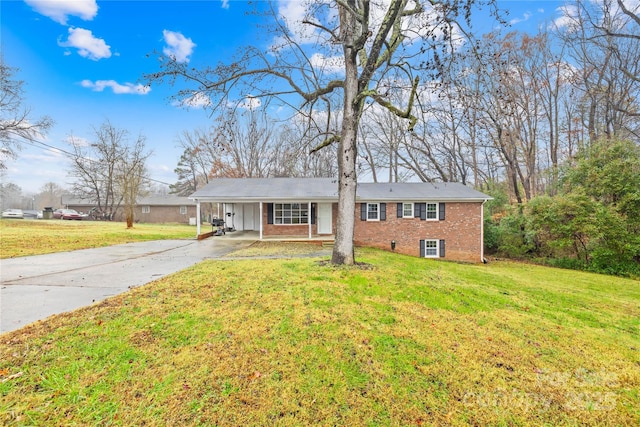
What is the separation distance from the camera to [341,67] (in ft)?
29.1

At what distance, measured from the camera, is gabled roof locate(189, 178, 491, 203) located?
1460 cm

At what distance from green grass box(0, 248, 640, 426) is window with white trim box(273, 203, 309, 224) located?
1055 cm

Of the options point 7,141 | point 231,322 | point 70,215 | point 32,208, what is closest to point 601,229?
point 231,322

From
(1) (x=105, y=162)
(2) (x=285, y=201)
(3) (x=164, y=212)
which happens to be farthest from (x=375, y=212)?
(1) (x=105, y=162)

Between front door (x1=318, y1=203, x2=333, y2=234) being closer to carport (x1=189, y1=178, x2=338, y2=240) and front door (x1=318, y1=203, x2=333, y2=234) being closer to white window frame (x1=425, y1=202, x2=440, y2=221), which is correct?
carport (x1=189, y1=178, x2=338, y2=240)

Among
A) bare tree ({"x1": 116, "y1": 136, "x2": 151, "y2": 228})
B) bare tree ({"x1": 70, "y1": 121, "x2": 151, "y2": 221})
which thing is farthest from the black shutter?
bare tree ({"x1": 70, "y1": 121, "x2": 151, "y2": 221})

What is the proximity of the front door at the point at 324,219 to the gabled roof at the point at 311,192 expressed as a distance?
3.02 feet

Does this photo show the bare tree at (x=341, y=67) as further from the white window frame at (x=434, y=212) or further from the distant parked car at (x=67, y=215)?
the distant parked car at (x=67, y=215)

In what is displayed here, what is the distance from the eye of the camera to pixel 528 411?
8.55 feet

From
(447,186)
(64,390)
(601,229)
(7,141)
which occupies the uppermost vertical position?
(7,141)

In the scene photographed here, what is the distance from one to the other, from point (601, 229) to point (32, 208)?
99.9 m

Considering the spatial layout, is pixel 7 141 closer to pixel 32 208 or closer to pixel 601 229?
pixel 601 229

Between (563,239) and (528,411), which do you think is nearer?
(528,411)

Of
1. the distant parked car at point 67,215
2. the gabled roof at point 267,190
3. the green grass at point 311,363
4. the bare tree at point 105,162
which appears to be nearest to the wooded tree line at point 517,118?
the gabled roof at point 267,190
